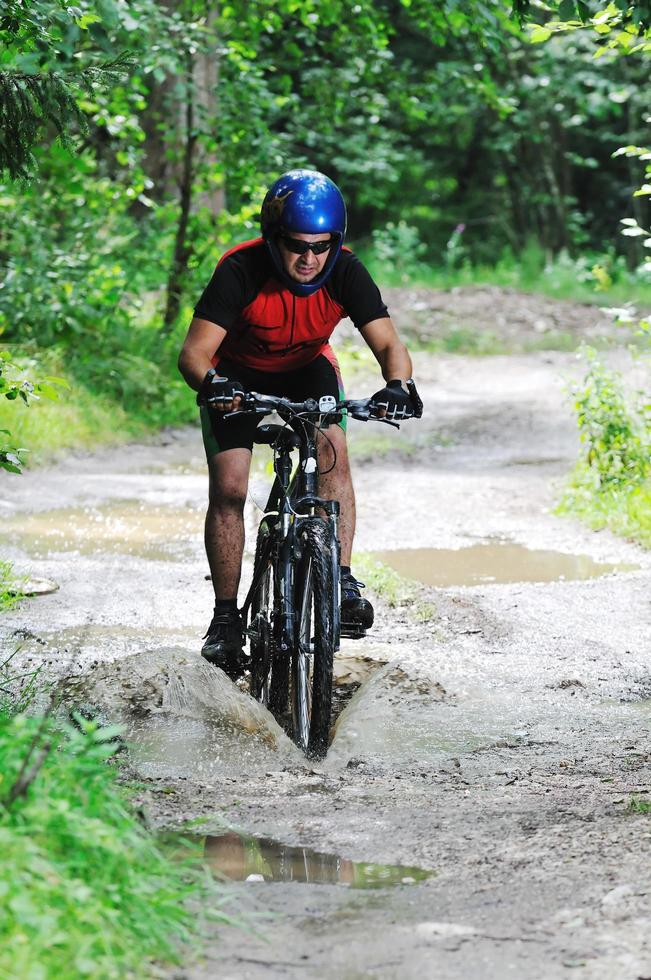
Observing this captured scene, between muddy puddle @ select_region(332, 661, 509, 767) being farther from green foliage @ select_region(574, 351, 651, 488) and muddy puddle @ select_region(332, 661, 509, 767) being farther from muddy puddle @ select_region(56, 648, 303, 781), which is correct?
green foliage @ select_region(574, 351, 651, 488)

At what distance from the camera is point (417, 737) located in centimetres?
535

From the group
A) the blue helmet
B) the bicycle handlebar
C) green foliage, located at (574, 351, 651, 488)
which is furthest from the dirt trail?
the blue helmet

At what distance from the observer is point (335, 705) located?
5.84 m

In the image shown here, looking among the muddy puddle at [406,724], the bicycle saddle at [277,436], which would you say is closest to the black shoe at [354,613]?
the muddy puddle at [406,724]

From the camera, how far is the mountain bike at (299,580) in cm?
496

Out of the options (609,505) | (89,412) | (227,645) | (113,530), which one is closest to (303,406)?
(227,645)

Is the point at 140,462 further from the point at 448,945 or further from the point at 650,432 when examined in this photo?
the point at 448,945

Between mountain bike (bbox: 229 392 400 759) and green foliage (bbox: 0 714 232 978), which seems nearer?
green foliage (bbox: 0 714 232 978)

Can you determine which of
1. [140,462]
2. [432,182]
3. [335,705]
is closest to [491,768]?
[335,705]

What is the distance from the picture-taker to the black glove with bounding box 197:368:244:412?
499cm

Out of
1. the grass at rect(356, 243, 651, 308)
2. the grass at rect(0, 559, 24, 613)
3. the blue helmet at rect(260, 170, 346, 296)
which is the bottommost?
the grass at rect(0, 559, 24, 613)

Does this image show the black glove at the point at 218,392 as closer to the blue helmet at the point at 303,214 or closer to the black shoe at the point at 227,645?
the blue helmet at the point at 303,214

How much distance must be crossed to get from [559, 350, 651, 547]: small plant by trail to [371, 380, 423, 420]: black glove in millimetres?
4684

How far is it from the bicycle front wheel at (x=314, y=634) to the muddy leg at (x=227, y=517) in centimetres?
54
